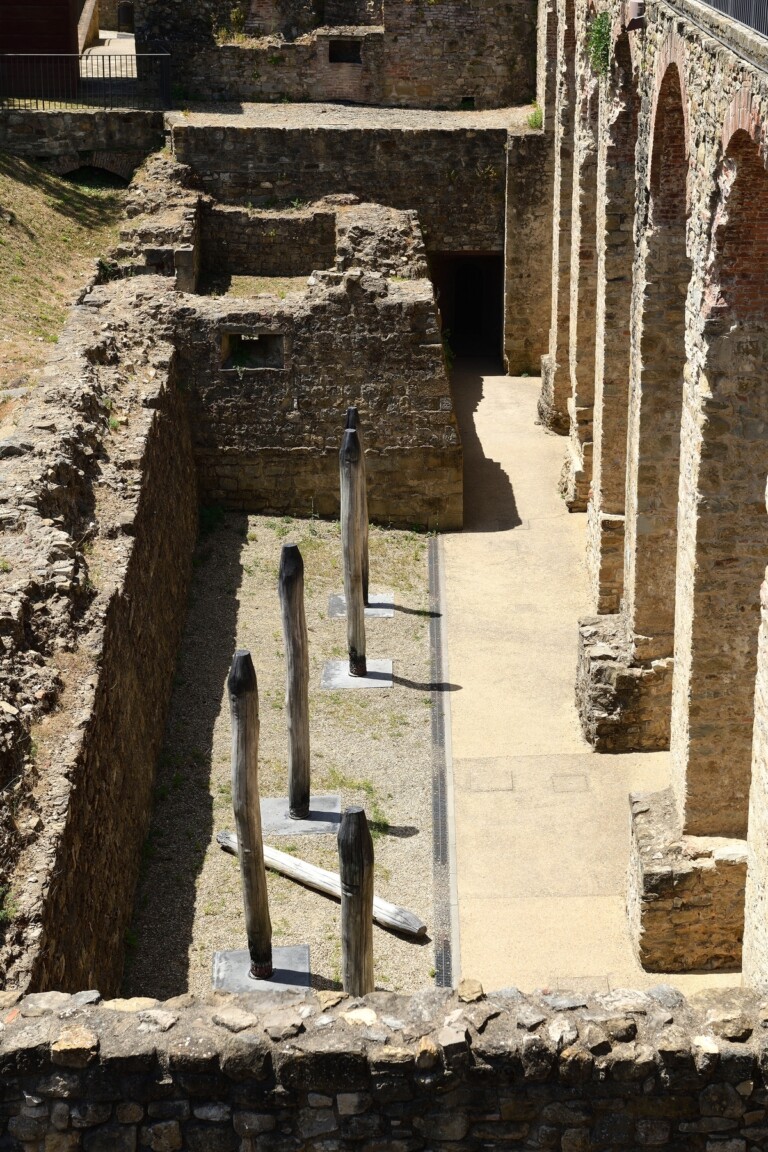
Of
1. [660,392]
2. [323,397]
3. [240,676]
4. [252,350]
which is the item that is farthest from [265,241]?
[240,676]

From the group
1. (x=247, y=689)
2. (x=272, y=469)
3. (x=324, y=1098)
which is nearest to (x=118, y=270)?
(x=272, y=469)

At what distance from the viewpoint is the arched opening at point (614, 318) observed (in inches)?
520

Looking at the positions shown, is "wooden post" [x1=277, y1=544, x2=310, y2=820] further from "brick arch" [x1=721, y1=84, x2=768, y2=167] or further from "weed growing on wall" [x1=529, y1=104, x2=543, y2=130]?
"weed growing on wall" [x1=529, y1=104, x2=543, y2=130]

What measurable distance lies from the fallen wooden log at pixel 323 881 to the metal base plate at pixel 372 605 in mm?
3871

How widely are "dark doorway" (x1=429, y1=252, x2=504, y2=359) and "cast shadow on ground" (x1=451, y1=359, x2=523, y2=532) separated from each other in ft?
8.40

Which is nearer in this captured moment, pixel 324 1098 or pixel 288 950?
pixel 324 1098

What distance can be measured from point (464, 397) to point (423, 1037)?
15.5 metres

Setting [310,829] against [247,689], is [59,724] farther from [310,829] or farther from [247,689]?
[310,829]

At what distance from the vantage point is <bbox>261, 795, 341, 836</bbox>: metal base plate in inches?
440

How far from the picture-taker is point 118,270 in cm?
1838

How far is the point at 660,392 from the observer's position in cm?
1102

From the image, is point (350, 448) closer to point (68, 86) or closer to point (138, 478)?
point (138, 478)

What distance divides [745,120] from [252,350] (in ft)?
30.4

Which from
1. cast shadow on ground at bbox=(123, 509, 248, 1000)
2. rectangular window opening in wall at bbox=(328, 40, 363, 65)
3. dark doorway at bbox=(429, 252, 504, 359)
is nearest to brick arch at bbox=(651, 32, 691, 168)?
cast shadow on ground at bbox=(123, 509, 248, 1000)
